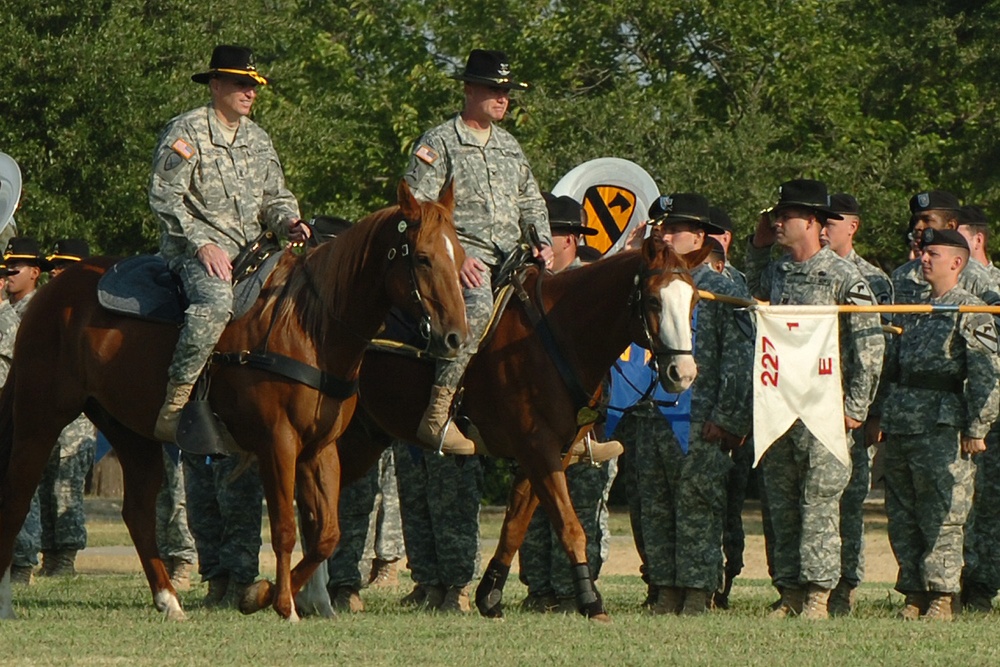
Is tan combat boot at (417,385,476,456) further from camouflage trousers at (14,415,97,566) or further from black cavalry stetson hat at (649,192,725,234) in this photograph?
camouflage trousers at (14,415,97,566)

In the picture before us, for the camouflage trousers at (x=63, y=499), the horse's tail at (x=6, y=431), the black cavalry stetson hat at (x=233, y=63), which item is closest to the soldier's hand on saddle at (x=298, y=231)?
the black cavalry stetson hat at (x=233, y=63)

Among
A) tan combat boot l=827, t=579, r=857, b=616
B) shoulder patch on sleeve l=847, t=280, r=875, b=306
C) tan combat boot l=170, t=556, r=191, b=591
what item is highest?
shoulder patch on sleeve l=847, t=280, r=875, b=306

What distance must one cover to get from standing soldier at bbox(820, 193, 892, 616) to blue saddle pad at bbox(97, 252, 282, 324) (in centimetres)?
382

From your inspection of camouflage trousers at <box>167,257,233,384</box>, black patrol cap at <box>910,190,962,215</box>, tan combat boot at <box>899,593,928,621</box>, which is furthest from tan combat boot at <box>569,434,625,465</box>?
black patrol cap at <box>910,190,962,215</box>

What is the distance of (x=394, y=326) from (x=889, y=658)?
4.10 meters

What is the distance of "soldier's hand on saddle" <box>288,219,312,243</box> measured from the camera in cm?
1133

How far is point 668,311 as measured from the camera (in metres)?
10.6

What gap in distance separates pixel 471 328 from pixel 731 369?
6.62 ft

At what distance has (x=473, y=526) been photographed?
12656 mm

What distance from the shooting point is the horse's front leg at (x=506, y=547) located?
1155 centimetres

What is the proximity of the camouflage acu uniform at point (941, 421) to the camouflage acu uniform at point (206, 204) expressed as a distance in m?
4.07

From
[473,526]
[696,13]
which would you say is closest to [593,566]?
[473,526]

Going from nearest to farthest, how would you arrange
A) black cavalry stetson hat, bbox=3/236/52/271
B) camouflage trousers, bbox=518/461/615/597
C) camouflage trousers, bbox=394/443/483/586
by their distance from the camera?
camouflage trousers, bbox=394/443/483/586 < camouflage trousers, bbox=518/461/615/597 < black cavalry stetson hat, bbox=3/236/52/271

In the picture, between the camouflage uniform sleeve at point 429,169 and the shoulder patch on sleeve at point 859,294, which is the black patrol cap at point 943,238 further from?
the camouflage uniform sleeve at point 429,169
